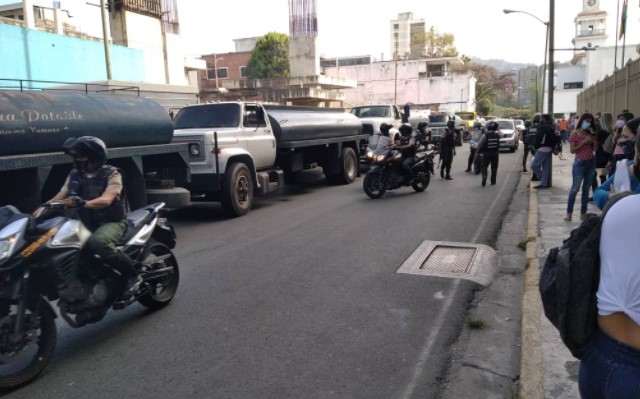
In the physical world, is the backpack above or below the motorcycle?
above

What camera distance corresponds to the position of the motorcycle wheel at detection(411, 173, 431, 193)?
42.1 feet

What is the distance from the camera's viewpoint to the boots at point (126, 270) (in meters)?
4.31

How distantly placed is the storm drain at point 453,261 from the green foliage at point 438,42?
288ft

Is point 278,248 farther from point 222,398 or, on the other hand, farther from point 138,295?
point 222,398

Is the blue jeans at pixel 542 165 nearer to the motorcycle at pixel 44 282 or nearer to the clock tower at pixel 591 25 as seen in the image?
the motorcycle at pixel 44 282

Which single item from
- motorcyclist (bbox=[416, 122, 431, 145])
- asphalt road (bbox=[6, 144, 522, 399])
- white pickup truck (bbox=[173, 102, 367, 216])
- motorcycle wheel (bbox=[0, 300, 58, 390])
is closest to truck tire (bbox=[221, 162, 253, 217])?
white pickup truck (bbox=[173, 102, 367, 216])

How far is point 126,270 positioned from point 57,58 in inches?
799

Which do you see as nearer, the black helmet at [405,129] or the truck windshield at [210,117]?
the truck windshield at [210,117]

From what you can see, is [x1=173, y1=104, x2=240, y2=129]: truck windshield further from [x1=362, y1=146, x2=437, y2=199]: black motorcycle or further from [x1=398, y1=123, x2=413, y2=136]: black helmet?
[x1=398, y1=123, x2=413, y2=136]: black helmet

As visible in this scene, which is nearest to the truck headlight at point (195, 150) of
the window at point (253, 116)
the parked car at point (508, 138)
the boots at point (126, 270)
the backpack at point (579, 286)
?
the window at point (253, 116)

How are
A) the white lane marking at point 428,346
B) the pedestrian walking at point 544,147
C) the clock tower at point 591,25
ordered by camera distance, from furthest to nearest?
the clock tower at point 591,25 → the pedestrian walking at point 544,147 → the white lane marking at point 428,346

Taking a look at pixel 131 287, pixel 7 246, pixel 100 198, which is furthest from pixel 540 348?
pixel 7 246

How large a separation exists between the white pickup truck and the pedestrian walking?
16.8ft

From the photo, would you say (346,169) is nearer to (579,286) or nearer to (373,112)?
(373,112)
